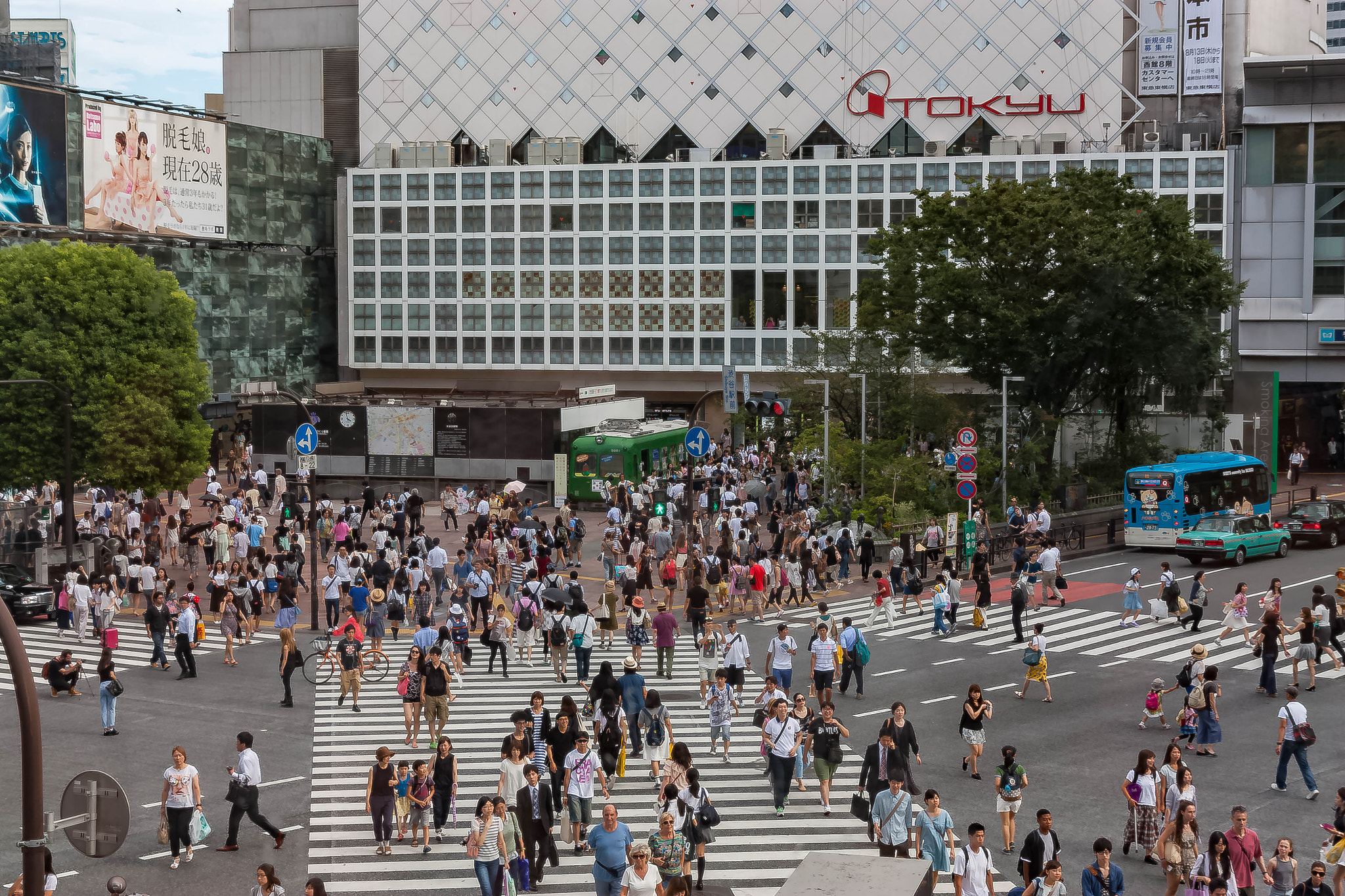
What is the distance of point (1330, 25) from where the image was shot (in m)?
194

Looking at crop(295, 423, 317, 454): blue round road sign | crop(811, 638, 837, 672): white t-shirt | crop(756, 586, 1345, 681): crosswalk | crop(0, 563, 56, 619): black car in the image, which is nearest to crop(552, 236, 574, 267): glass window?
crop(295, 423, 317, 454): blue round road sign

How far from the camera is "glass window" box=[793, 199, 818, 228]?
78.8 meters

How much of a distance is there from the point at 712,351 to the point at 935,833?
6637 centimetres

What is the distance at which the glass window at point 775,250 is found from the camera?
259 feet

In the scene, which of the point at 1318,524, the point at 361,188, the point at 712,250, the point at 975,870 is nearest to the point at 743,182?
the point at 712,250

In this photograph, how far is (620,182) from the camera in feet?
266

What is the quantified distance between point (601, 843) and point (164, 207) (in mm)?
66617

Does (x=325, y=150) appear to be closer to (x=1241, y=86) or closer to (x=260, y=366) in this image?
(x=260, y=366)

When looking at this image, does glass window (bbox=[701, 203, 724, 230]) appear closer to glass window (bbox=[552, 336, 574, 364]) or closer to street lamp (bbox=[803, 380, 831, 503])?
glass window (bbox=[552, 336, 574, 364])

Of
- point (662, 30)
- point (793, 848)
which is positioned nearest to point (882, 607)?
point (793, 848)

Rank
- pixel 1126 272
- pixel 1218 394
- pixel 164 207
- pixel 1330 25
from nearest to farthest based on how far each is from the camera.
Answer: pixel 1126 272
pixel 1218 394
pixel 164 207
pixel 1330 25

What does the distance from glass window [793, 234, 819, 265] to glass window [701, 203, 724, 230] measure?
14.7 ft

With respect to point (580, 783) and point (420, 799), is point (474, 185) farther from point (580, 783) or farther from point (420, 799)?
point (580, 783)

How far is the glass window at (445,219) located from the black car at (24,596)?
51.7 m
